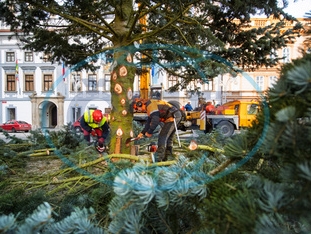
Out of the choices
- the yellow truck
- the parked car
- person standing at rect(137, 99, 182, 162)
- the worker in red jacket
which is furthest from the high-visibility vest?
the parked car

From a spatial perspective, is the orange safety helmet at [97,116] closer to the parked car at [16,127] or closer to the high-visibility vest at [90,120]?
the high-visibility vest at [90,120]

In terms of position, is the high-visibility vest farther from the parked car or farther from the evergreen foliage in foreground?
the parked car

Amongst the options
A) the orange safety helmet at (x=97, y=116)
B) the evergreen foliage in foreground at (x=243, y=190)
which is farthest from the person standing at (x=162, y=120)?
the evergreen foliage in foreground at (x=243, y=190)

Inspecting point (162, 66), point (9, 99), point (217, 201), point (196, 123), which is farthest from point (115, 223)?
point (9, 99)

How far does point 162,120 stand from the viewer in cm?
523

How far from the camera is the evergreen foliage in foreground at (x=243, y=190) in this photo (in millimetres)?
635

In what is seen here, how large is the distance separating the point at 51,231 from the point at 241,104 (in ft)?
42.7

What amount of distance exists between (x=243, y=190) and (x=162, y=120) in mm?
4464

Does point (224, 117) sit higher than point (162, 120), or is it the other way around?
point (162, 120)

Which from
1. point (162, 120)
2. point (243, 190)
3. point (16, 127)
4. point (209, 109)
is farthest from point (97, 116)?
point (16, 127)

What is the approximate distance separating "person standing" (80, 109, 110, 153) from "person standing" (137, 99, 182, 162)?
1.01 metres

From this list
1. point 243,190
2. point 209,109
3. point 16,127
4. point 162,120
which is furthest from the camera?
point 16,127

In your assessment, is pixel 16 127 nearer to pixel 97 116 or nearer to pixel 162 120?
pixel 97 116

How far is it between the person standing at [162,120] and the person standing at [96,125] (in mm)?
1009
